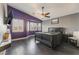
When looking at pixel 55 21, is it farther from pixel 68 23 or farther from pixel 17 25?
pixel 17 25

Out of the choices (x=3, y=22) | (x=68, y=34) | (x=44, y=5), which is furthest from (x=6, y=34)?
(x=68, y=34)

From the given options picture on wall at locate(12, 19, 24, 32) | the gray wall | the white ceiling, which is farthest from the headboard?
picture on wall at locate(12, 19, 24, 32)

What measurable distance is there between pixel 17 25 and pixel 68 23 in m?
1.10

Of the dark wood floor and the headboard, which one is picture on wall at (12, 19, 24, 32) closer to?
the dark wood floor

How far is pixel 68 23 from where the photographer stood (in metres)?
1.87

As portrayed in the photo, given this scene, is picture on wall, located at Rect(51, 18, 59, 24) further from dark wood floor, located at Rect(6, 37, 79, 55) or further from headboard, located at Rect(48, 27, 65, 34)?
dark wood floor, located at Rect(6, 37, 79, 55)

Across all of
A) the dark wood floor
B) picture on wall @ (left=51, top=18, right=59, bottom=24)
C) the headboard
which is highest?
picture on wall @ (left=51, top=18, right=59, bottom=24)

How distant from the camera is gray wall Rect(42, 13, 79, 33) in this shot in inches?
69.4

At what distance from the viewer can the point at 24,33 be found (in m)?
1.88

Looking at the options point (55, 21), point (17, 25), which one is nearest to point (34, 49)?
point (17, 25)

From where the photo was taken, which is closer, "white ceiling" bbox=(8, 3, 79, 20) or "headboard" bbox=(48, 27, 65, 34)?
"white ceiling" bbox=(8, 3, 79, 20)

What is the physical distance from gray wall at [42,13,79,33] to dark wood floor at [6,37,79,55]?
0.37 metres

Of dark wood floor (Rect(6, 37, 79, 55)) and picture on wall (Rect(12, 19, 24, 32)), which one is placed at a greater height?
picture on wall (Rect(12, 19, 24, 32))

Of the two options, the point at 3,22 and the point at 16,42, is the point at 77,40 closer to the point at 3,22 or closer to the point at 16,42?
the point at 16,42
